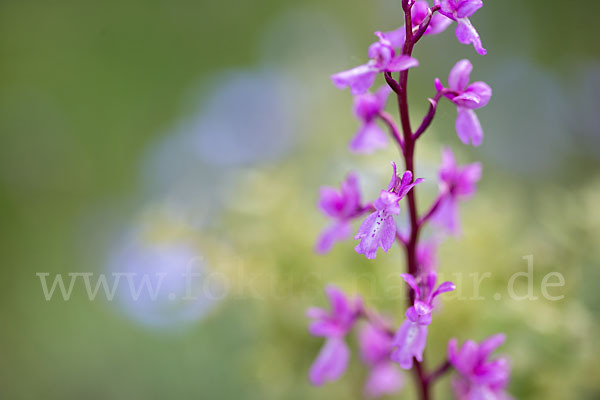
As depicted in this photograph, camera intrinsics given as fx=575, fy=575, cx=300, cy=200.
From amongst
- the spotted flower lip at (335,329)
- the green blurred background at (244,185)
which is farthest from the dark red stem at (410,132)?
the green blurred background at (244,185)

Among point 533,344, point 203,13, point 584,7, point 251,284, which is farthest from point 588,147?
point 203,13

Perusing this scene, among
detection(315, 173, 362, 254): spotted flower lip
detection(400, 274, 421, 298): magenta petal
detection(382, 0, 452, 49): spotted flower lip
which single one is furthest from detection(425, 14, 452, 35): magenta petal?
detection(400, 274, 421, 298): magenta petal

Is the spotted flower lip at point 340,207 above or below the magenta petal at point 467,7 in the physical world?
below

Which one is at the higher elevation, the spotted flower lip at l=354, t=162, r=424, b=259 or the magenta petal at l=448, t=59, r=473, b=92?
the magenta petal at l=448, t=59, r=473, b=92

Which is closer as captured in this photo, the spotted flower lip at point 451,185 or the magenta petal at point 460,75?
the magenta petal at point 460,75

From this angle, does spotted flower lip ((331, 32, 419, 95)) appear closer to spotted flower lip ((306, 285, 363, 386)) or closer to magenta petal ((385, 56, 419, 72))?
magenta petal ((385, 56, 419, 72))

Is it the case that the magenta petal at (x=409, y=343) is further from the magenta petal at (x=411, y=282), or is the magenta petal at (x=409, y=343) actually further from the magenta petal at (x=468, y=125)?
the magenta petal at (x=468, y=125)

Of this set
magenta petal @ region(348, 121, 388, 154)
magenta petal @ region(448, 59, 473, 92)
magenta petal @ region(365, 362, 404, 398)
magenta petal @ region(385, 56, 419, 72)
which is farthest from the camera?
magenta petal @ region(365, 362, 404, 398)

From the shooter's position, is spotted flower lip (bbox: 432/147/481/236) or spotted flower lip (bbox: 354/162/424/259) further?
spotted flower lip (bbox: 432/147/481/236)

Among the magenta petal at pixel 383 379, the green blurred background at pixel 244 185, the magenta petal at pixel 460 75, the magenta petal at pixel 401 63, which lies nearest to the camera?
the magenta petal at pixel 401 63
